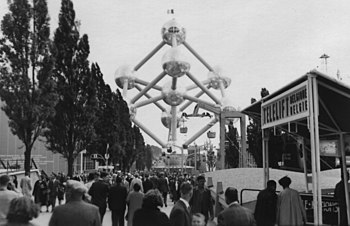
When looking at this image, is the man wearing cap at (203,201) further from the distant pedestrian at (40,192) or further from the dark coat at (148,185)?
the distant pedestrian at (40,192)

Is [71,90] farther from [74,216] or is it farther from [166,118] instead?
[166,118]

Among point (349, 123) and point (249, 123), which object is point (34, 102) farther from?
point (249, 123)

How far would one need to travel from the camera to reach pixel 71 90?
29531mm

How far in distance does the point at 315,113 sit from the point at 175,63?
46.8m

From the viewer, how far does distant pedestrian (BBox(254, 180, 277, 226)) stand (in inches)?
376

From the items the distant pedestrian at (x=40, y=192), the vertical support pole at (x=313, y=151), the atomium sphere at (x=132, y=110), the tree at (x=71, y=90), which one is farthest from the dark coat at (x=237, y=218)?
the atomium sphere at (x=132, y=110)

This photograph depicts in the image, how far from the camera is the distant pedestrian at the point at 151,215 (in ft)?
21.2

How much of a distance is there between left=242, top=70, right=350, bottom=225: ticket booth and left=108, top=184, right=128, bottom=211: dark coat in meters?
3.59

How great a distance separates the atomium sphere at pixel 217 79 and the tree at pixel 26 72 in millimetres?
45203

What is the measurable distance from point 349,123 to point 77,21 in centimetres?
2174

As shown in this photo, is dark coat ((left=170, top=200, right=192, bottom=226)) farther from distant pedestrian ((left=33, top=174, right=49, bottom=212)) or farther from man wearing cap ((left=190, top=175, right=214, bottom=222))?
distant pedestrian ((left=33, top=174, right=49, bottom=212))

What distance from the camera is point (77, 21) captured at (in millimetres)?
30172

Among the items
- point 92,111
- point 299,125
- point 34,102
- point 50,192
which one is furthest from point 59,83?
point 299,125

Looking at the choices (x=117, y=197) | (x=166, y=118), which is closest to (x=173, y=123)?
(x=166, y=118)
